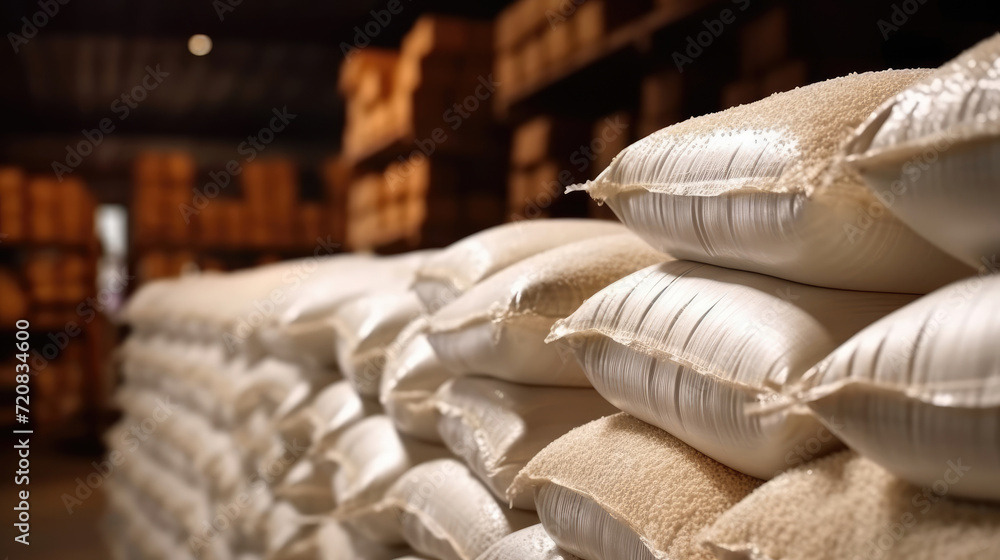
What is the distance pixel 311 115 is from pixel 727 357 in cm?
711

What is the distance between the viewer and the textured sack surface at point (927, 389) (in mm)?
548

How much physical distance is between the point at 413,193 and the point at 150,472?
1601mm

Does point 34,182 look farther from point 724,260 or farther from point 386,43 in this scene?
point 724,260

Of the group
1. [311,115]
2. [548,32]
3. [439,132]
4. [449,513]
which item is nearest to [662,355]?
[449,513]

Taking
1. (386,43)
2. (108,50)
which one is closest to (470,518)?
(386,43)

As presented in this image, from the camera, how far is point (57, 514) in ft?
14.7

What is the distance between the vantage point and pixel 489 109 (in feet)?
12.8

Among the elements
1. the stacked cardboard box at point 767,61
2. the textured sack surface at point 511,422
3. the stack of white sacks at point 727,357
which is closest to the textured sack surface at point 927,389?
the stack of white sacks at point 727,357

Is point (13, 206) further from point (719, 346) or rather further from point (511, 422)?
point (719, 346)

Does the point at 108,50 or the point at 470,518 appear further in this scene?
the point at 108,50

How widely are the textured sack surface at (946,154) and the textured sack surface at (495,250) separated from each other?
34.2 inches

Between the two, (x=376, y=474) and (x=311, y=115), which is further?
(x=311, y=115)

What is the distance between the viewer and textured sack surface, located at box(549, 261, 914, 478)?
0.78m

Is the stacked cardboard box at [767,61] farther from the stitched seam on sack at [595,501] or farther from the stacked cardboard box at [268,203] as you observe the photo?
the stacked cardboard box at [268,203]
